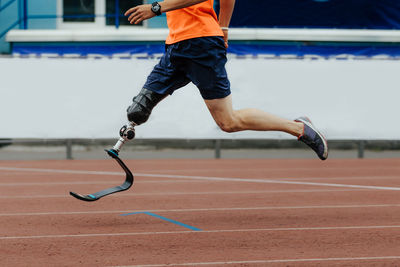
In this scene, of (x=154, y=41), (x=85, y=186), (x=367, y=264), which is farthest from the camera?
(x=154, y=41)

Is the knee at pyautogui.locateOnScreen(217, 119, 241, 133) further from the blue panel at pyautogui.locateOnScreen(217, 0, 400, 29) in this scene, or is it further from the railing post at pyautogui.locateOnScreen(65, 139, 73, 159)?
the blue panel at pyautogui.locateOnScreen(217, 0, 400, 29)

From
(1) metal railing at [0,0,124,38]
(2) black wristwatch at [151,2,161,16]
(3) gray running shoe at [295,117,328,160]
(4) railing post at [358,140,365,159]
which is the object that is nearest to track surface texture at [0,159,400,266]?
(3) gray running shoe at [295,117,328,160]

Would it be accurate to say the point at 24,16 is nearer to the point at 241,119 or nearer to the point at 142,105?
the point at 142,105

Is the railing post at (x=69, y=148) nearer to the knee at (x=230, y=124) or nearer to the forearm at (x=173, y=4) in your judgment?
the knee at (x=230, y=124)

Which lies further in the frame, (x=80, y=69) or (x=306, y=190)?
(x=80, y=69)

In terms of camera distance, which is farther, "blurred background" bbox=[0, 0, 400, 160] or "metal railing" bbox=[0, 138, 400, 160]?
"metal railing" bbox=[0, 138, 400, 160]

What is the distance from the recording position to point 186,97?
12.3 metres

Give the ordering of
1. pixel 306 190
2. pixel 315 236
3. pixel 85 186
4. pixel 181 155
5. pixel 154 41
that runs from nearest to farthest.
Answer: pixel 315 236, pixel 306 190, pixel 85 186, pixel 181 155, pixel 154 41

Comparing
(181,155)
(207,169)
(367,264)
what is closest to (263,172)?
(207,169)

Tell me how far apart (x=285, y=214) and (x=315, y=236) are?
1.08m

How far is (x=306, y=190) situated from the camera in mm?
8062

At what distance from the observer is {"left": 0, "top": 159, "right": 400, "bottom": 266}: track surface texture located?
4645 millimetres

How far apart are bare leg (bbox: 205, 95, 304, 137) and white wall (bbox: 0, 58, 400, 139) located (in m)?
6.42

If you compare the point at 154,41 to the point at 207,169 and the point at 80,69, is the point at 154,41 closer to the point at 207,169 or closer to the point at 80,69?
the point at 80,69
